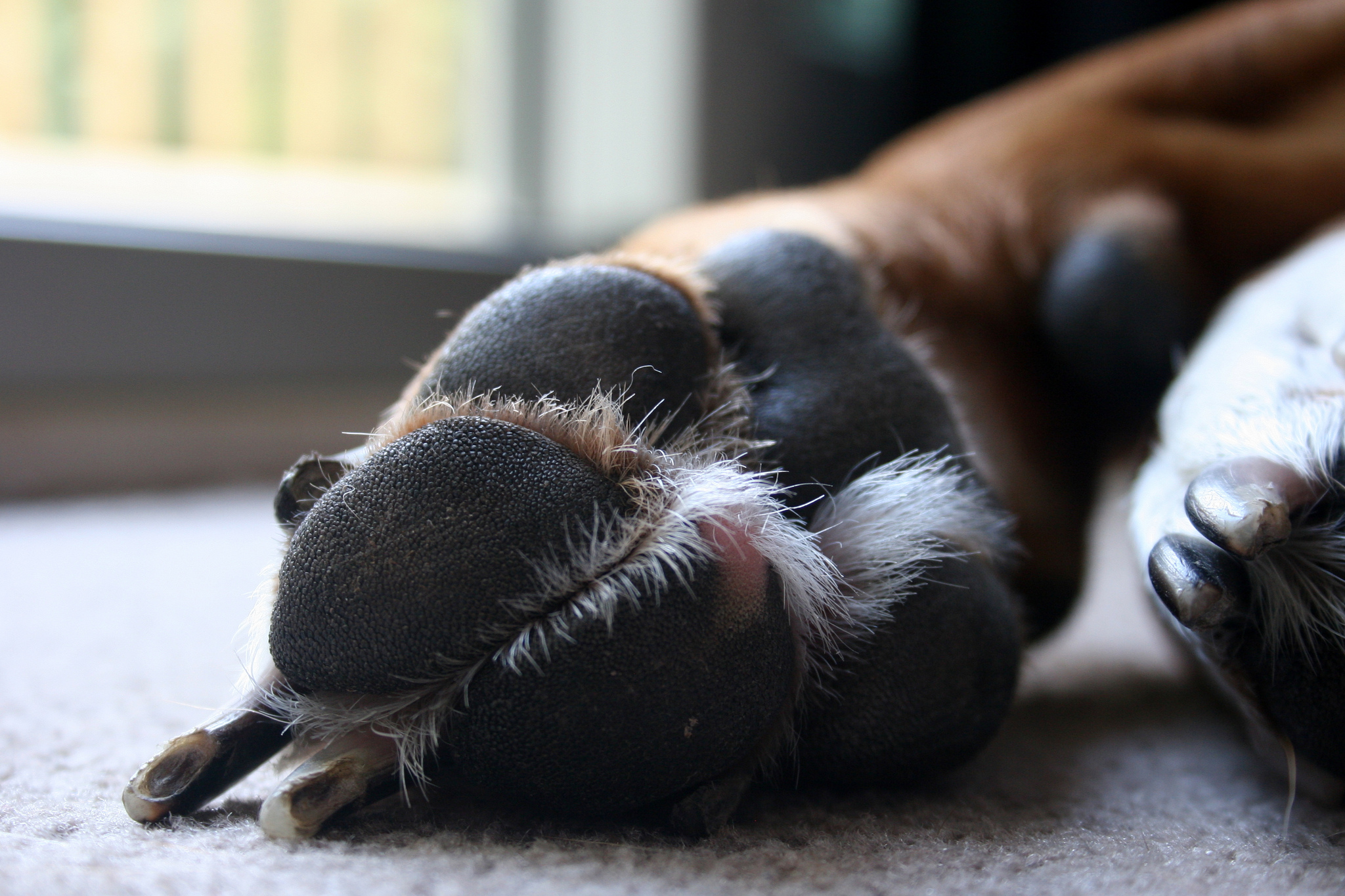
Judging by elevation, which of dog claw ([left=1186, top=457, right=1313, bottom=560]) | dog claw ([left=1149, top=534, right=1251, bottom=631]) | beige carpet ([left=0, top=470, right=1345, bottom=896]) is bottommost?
beige carpet ([left=0, top=470, right=1345, bottom=896])

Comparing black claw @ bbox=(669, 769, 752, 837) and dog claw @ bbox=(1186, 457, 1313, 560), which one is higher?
dog claw @ bbox=(1186, 457, 1313, 560)

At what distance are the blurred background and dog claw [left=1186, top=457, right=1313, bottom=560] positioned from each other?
2.62ft

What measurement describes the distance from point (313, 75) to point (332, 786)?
167 centimetres

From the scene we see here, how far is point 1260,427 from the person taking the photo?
0.43 metres

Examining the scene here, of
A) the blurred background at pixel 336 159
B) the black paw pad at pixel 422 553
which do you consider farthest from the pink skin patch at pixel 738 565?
the blurred background at pixel 336 159

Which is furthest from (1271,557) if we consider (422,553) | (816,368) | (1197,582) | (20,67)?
(20,67)

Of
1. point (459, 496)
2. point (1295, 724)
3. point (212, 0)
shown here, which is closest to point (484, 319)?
point (459, 496)

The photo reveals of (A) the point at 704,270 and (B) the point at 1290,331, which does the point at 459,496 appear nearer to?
(A) the point at 704,270

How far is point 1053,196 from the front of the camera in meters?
0.80

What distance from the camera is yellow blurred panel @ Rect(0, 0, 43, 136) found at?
1.48m

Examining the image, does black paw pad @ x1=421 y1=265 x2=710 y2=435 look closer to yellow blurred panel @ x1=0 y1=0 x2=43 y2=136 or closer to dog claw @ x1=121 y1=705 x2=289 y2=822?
dog claw @ x1=121 y1=705 x2=289 y2=822

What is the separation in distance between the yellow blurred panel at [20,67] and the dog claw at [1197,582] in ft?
5.31

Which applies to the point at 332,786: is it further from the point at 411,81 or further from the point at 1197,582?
the point at 411,81

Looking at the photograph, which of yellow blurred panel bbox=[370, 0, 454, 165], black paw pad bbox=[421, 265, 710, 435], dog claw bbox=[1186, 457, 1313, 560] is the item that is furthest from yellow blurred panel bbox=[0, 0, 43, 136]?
dog claw bbox=[1186, 457, 1313, 560]
